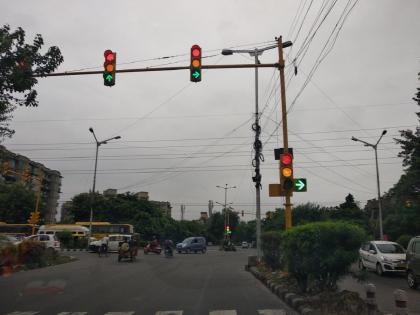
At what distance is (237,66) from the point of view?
13211mm

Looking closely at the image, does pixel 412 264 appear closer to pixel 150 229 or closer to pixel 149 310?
pixel 149 310

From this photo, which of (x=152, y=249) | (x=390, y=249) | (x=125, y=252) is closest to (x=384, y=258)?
(x=390, y=249)

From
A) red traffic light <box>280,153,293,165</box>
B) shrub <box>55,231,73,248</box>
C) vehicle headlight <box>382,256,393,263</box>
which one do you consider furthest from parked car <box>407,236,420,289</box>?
shrub <box>55,231,73,248</box>

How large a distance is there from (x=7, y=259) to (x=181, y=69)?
22.0ft

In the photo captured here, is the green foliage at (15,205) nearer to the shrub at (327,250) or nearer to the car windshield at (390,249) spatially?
the car windshield at (390,249)

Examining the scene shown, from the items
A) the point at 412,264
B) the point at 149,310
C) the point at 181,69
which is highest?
the point at 181,69

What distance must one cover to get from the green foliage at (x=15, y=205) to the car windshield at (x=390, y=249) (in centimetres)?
6412

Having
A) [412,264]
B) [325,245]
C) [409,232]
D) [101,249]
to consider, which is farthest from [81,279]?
[409,232]

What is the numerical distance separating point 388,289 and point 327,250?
6.14 meters

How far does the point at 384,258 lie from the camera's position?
19.4 meters

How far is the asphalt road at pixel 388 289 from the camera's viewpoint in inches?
446

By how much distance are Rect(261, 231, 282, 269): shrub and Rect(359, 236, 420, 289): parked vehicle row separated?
294cm

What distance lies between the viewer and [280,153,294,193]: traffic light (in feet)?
44.9

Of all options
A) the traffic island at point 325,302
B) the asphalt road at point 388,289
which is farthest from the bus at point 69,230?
the traffic island at point 325,302
